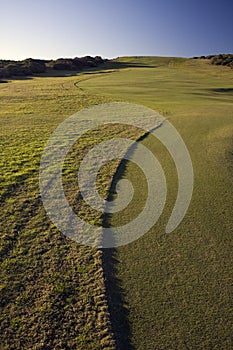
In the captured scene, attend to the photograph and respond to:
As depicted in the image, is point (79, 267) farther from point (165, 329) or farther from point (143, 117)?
point (143, 117)

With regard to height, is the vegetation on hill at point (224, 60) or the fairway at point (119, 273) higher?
the vegetation on hill at point (224, 60)

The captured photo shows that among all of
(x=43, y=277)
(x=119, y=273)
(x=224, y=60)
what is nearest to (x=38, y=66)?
(x=224, y=60)

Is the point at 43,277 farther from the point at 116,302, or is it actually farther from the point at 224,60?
the point at 224,60

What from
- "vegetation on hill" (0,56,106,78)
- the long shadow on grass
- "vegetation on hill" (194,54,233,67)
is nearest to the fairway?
the long shadow on grass

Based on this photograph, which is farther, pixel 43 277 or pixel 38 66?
pixel 38 66

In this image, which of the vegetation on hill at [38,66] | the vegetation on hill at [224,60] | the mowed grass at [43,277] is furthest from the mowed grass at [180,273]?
the vegetation on hill at [224,60]

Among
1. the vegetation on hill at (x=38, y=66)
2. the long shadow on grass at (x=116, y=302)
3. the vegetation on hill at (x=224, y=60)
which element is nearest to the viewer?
the long shadow on grass at (x=116, y=302)

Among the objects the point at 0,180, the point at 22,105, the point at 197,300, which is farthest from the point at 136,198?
the point at 22,105

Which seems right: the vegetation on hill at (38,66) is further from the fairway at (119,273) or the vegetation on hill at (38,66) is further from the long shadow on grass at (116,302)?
the long shadow on grass at (116,302)

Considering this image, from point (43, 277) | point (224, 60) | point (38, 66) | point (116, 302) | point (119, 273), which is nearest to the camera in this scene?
point (116, 302)
